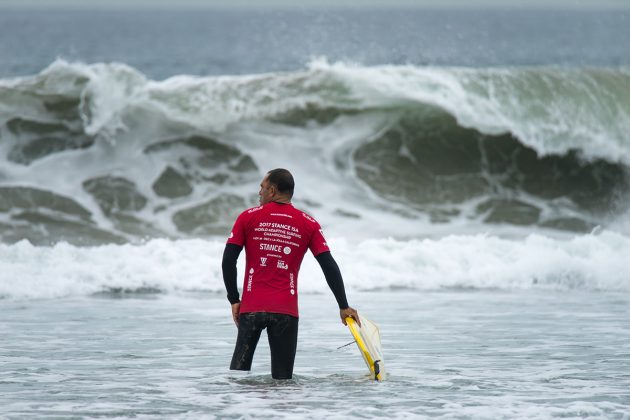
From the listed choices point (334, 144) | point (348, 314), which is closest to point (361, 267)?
point (334, 144)

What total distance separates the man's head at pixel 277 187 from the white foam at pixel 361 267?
521cm

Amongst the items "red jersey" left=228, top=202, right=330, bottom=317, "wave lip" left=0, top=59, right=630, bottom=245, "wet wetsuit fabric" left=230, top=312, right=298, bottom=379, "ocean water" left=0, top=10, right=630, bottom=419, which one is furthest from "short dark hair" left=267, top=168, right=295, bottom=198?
"wave lip" left=0, top=59, right=630, bottom=245

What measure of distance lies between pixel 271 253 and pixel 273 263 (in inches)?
2.3

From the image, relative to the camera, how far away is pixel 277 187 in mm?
5902

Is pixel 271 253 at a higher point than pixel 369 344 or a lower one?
higher

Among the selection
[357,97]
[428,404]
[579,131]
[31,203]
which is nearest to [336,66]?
[357,97]

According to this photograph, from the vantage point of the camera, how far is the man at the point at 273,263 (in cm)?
582

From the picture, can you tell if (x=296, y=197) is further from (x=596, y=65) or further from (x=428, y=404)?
(x=428, y=404)

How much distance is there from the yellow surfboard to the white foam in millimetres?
4812

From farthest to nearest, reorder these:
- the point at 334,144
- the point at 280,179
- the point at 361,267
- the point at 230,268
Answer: the point at 334,144
the point at 361,267
the point at 280,179
the point at 230,268

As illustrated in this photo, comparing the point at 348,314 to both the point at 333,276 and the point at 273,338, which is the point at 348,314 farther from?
the point at 273,338

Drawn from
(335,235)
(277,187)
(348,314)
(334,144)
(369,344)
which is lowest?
(369,344)

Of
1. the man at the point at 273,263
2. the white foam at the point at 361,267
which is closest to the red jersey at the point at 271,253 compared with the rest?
the man at the point at 273,263

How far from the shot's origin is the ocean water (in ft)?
20.4
